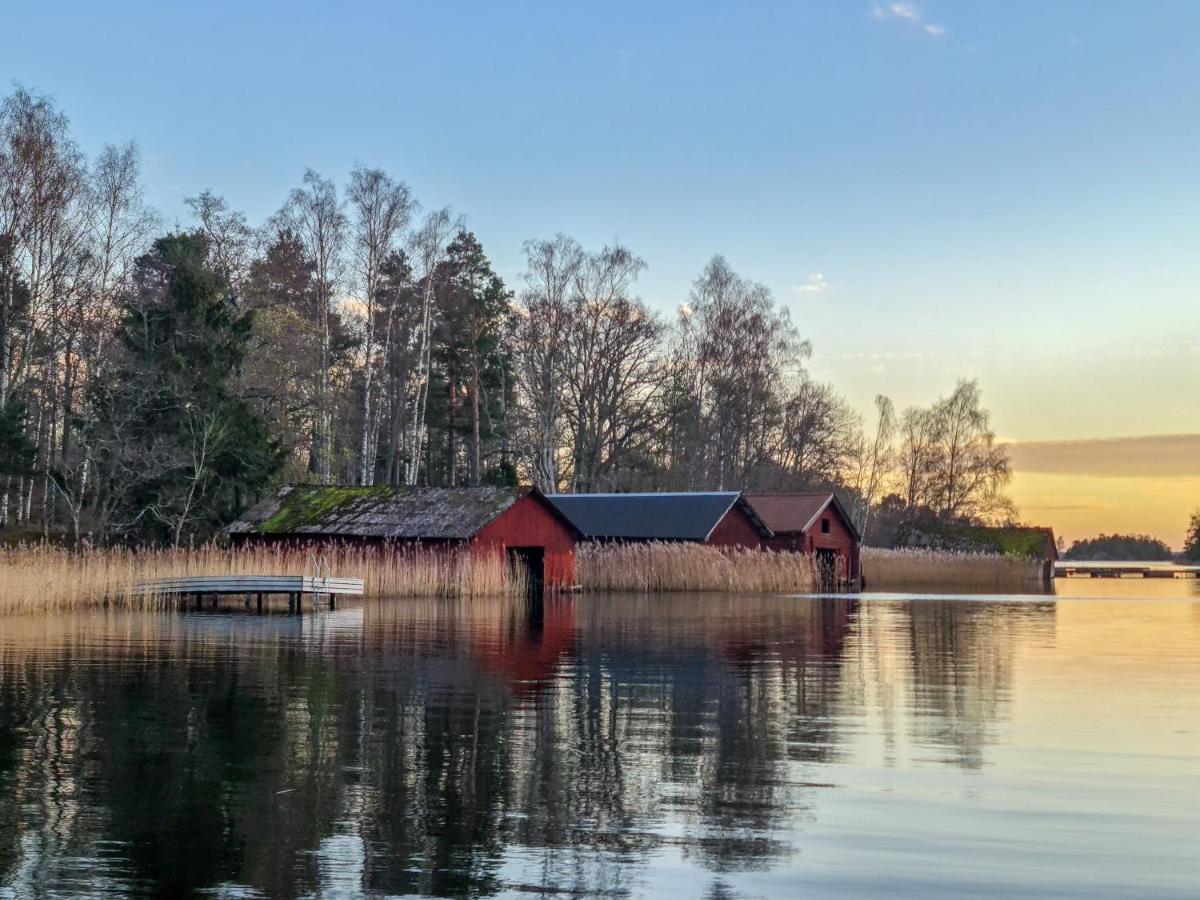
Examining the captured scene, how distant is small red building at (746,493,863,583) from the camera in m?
62.2

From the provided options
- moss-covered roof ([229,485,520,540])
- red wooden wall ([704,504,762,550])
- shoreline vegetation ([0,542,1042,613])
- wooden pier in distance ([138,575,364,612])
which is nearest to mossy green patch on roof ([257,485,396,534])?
moss-covered roof ([229,485,520,540])

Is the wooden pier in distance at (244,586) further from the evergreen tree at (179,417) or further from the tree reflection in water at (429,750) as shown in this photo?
the evergreen tree at (179,417)

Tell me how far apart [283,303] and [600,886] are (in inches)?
2108

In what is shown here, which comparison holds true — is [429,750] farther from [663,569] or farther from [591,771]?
[663,569]

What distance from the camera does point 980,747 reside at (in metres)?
14.4

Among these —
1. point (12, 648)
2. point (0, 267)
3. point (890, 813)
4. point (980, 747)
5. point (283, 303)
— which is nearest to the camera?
point (890, 813)

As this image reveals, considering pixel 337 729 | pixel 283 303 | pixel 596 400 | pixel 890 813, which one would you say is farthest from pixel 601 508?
Result: pixel 890 813

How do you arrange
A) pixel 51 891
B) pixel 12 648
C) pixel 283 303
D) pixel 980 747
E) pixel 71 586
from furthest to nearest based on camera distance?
pixel 283 303
pixel 71 586
pixel 12 648
pixel 980 747
pixel 51 891

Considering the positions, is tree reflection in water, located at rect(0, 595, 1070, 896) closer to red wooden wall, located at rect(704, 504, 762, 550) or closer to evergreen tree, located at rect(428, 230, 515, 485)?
red wooden wall, located at rect(704, 504, 762, 550)

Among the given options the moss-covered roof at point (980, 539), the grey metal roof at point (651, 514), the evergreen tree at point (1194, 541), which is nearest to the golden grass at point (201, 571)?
the grey metal roof at point (651, 514)

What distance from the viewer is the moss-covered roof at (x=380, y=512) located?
46.2 m

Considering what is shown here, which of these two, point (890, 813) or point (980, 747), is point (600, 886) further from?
point (980, 747)

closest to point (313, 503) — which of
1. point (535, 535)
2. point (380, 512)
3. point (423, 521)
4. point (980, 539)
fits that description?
point (380, 512)

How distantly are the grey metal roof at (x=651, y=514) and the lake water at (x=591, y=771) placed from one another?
30859 millimetres
